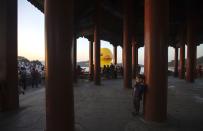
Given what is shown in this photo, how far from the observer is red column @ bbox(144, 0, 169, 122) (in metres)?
8.55

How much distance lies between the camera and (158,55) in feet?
28.3

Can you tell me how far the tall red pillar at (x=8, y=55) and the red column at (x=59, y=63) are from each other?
4104mm

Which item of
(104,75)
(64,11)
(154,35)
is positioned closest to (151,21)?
(154,35)

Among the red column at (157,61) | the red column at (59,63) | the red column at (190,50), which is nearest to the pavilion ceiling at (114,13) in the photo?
the red column at (190,50)

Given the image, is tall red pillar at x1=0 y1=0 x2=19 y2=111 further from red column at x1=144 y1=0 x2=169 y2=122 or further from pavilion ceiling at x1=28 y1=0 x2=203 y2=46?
pavilion ceiling at x1=28 y1=0 x2=203 y2=46

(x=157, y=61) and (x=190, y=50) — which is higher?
(x=190, y=50)

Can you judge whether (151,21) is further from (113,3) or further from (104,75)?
(104,75)

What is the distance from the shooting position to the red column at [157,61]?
855 cm

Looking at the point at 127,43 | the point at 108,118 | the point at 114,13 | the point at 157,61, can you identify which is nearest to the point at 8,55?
the point at 108,118

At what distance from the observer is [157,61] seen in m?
8.60

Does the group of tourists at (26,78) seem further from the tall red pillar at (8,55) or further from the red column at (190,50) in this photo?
the red column at (190,50)

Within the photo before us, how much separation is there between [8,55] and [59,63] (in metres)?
4.45

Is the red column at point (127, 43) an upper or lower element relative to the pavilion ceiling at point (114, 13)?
lower

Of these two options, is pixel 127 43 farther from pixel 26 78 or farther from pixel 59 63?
pixel 59 63
